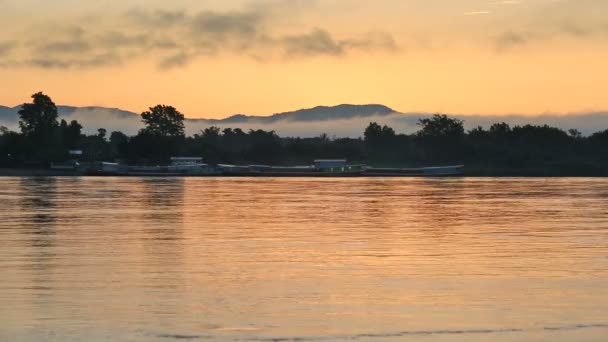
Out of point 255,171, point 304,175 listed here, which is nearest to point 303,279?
point 304,175

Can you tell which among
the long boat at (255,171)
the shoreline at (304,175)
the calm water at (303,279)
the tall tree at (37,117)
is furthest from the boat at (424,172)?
the calm water at (303,279)

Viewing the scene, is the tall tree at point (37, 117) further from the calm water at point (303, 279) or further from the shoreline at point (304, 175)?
the calm water at point (303, 279)

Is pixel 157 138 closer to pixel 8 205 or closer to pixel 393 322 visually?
pixel 8 205

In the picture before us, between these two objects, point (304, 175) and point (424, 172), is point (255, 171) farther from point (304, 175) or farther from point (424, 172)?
point (424, 172)

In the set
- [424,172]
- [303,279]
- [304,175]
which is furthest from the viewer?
[424,172]

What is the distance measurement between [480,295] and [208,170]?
160 metres

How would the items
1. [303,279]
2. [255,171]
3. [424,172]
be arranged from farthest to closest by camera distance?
[255,171] → [424,172] → [303,279]

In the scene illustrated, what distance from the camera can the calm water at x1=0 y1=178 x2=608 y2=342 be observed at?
1739 cm

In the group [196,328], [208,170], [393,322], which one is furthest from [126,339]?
[208,170]

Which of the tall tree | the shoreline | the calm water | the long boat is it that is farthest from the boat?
the calm water

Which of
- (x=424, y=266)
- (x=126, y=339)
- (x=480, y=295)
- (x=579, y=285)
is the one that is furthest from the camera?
(x=424, y=266)

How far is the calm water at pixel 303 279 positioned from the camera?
17.4m

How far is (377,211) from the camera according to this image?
5097 centimetres

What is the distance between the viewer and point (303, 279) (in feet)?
77.0
